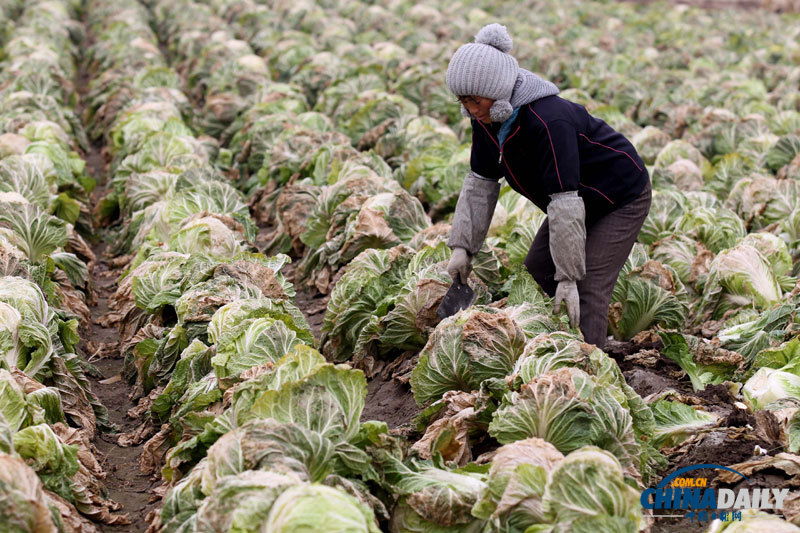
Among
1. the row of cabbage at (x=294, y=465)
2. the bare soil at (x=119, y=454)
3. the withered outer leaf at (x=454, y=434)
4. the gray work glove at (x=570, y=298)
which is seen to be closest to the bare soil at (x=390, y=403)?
the withered outer leaf at (x=454, y=434)

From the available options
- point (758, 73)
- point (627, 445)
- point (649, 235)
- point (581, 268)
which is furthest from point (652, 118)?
point (627, 445)

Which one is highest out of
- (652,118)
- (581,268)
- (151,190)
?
(581,268)

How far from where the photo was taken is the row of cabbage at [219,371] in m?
3.61

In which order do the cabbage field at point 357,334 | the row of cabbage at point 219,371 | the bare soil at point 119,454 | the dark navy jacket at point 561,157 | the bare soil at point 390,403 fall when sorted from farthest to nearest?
the bare soil at point 390,403 → the dark navy jacket at point 561,157 → the bare soil at point 119,454 → the cabbage field at point 357,334 → the row of cabbage at point 219,371

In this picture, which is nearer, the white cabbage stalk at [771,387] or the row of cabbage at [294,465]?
the row of cabbage at [294,465]

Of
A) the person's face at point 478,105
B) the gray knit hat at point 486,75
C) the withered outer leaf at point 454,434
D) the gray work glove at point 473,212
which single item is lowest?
the withered outer leaf at point 454,434

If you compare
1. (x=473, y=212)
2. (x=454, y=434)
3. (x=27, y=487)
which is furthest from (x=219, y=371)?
(x=473, y=212)

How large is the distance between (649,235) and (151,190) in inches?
213

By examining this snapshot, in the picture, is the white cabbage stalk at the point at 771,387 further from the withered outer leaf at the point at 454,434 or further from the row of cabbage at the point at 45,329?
the row of cabbage at the point at 45,329

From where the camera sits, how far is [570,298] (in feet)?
17.3

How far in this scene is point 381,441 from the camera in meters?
4.23

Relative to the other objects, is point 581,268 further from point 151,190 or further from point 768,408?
point 151,190

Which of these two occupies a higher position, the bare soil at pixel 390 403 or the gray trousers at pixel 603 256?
the gray trousers at pixel 603 256

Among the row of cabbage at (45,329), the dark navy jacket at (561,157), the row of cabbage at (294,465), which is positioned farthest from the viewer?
the dark navy jacket at (561,157)
